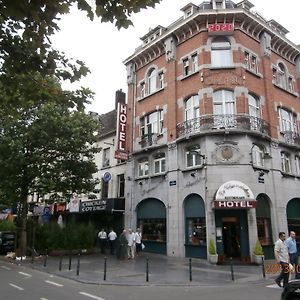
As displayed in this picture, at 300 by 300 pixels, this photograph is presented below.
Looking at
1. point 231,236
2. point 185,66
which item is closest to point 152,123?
point 185,66

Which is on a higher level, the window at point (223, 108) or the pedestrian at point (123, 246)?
the window at point (223, 108)

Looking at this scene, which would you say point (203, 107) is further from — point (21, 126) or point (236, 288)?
point (236, 288)

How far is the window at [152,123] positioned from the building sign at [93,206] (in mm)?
6282

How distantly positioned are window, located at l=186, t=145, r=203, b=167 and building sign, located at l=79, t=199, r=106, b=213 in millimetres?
8210

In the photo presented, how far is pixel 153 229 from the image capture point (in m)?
25.8

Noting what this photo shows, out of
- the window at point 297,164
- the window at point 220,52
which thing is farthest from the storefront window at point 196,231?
the window at point 220,52

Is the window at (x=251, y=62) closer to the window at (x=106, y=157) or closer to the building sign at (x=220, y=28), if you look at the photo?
the building sign at (x=220, y=28)

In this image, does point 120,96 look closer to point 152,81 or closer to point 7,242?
point 152,81

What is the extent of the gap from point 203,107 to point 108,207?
1077 cm

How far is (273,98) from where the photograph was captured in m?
25.2

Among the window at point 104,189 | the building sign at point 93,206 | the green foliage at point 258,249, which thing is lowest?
the green foliage at point 258,249

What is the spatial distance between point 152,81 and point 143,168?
6.89 meters

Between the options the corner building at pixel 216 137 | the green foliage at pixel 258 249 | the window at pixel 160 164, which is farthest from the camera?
the window at pixel 160 164

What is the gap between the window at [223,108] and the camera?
22.3 metres
